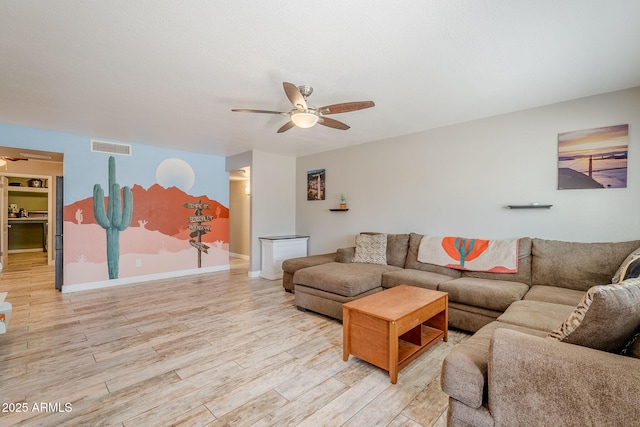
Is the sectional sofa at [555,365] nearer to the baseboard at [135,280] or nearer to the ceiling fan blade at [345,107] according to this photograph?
the ceiling fan blade at [345,107]

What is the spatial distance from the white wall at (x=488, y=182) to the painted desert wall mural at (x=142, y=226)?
2.75 metres

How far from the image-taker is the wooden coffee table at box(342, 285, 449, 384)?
2.03m

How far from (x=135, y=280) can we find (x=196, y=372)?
11.9ft

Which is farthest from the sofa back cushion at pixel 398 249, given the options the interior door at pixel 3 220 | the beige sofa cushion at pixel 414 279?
the interior door at pixel 3 220

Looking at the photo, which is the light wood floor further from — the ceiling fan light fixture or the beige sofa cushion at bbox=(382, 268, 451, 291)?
the ceiling fan light fixture

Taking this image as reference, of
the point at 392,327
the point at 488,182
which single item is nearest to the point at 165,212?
the point at 392,327

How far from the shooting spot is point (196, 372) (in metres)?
2.15

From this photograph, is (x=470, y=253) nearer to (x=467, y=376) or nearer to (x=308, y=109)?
(x=467, y=376)

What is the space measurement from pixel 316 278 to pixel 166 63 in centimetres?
260

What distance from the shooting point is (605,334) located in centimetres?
111

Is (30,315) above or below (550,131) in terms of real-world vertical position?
below

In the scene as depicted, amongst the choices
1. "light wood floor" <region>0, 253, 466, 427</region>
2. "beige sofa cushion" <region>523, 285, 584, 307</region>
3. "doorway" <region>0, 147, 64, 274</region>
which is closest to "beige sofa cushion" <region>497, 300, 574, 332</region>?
"beige sofa cushion" <region>523, 285, 584, 307</region>

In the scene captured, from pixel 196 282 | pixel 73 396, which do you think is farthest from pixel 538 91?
pixel 196 282

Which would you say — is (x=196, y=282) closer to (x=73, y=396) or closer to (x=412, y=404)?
(x=73, y=396)
